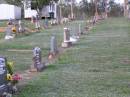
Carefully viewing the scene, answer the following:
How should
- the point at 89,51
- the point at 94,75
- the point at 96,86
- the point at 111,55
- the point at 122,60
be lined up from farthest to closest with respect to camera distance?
the point at 89,51 < the point at 111,55 < the point at 122,60 < the point at 94,75 < the point at 96,86

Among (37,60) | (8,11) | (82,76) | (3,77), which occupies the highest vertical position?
(8,11)

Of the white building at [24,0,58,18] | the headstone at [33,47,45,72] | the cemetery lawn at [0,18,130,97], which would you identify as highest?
the white building at [24,0,58,18]

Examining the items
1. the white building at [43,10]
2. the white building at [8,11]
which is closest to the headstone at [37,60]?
the white building at [8,11]

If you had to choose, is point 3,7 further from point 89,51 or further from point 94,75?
point 94,75

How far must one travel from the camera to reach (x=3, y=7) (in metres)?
84.4

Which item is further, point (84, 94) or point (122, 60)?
point (122, 60)

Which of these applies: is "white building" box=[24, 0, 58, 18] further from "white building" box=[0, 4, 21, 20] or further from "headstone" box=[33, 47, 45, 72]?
"headstone" box=[33, 47, 45, 72]

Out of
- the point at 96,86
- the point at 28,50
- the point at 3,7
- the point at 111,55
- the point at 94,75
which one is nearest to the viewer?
the point at 96,86

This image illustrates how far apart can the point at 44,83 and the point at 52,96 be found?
5.74 feet

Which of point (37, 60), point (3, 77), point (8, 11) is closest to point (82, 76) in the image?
point (37, 60)

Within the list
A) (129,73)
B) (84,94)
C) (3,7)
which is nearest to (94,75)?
(129,73)

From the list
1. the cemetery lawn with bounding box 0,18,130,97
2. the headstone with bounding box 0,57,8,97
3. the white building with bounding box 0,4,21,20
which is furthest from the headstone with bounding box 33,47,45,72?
the white building with bounding box 0,4,21,20

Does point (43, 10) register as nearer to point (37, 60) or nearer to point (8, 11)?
point (8, 11)

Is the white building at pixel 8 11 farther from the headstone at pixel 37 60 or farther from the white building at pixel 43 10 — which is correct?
the headstone at pixel 37 60
